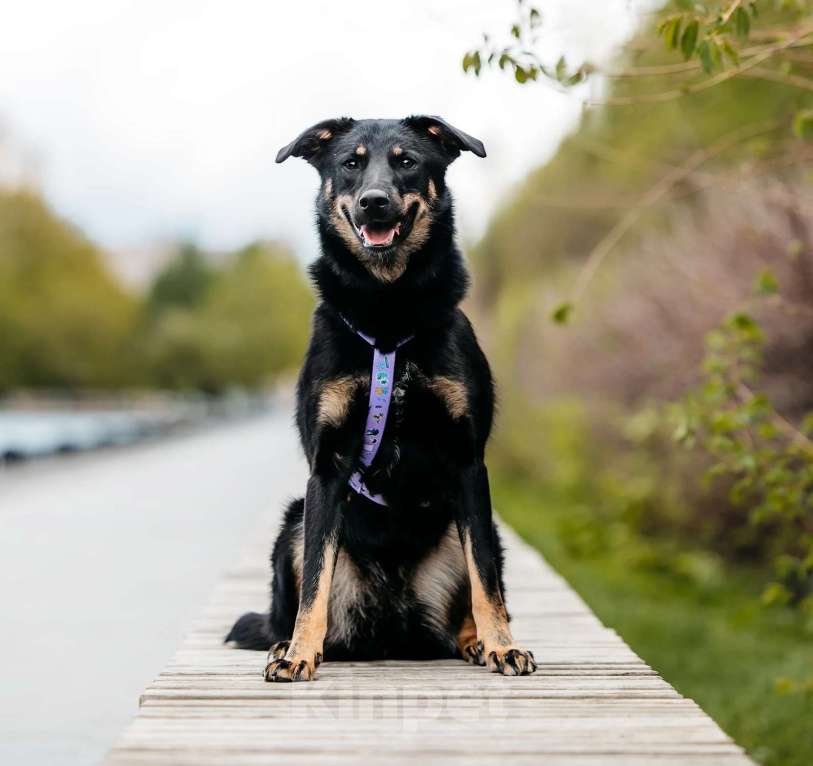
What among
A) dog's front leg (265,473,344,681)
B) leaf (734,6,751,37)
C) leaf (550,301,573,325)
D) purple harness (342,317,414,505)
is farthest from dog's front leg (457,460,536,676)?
leaf (734,6,751,37)

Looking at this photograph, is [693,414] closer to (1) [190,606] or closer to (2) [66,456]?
(1) [190,606]

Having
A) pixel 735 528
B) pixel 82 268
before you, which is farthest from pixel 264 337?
pixel 735 528

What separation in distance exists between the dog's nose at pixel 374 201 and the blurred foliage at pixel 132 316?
140 feet

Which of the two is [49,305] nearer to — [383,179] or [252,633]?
[252,633]

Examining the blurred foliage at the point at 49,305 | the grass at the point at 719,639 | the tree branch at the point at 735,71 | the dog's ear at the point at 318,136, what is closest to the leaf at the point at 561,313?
the tree branch at the point at 735,71

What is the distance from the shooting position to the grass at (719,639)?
6.13 meters

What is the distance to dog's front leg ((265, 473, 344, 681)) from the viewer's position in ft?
10.4

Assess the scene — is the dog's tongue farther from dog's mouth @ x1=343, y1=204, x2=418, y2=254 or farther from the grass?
the grass

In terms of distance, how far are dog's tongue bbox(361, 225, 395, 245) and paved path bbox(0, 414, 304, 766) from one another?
293 cm

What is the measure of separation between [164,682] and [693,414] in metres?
2.13

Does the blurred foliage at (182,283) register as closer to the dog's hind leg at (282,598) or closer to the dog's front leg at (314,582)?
the dog's hind leg at (282,598)

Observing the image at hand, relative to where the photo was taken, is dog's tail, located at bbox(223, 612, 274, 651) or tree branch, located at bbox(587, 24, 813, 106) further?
dog's tail, located at bbox(223, 612, 274, 651)

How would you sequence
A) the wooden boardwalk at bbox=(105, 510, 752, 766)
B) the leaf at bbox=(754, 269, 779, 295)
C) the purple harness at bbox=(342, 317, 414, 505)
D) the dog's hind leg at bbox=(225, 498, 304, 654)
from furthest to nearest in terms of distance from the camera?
Result: 1. the leaf at bbox=(754, 269, 779, 295)
2. the dog's hind leg at bbox=(225, 498, 304, 654)
3. the purple harness at bbox=(342, 317, 414, 505)
4. the wooden boardwalk at bbox=(105, 510, 752, 766)

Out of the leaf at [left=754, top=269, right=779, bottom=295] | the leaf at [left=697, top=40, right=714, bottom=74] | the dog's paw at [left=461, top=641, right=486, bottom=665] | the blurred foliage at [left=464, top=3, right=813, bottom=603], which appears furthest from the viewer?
the blurred foliage at [left=464, top=3, right=813, bottom=603]
